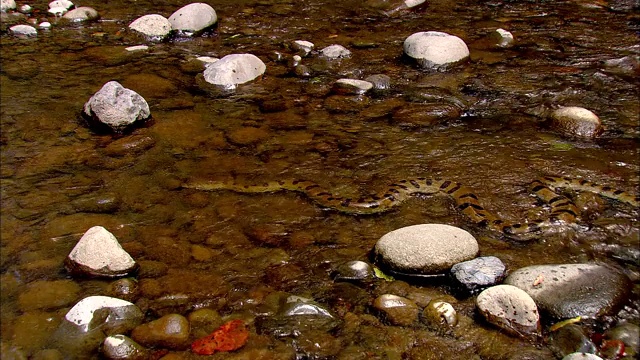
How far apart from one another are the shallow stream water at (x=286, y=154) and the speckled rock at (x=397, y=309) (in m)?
0.08

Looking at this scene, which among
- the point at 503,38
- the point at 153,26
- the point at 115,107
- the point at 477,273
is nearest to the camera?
the point at 477,273

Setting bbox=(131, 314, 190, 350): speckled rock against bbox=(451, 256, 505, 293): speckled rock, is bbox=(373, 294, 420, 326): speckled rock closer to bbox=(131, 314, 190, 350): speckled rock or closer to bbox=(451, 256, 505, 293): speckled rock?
bbox=(451, 256, 505, 293): speckled rock

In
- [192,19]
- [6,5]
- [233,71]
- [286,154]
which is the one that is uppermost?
[192,19]

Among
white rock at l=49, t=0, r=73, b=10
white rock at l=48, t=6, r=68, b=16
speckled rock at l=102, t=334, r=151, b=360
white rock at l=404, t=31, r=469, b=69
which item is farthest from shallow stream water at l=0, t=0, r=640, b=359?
white rock at l=49, t=0, r=73, b=10

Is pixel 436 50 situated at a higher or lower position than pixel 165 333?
higher

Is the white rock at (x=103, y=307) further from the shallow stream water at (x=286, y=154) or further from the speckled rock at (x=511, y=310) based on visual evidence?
the speckled rock at (x=511, y=310)

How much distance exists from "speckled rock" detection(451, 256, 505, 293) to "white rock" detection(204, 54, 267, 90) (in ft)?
14.1

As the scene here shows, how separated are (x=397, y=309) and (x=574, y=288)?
115cm

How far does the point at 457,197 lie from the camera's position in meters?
5.18

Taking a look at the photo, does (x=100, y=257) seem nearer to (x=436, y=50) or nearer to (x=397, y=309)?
(x=397, y=309)

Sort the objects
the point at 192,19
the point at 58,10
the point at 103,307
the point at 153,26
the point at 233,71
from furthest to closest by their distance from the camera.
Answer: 1. the point at 58,10
2. the point at 192,19
3. the point at 153,26
4. the point at 233,71
5. the point at 103,307

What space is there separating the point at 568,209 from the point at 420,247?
1610 millimetres

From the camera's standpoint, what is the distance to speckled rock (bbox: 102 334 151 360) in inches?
134

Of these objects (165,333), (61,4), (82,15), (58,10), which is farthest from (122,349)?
(61,4)
